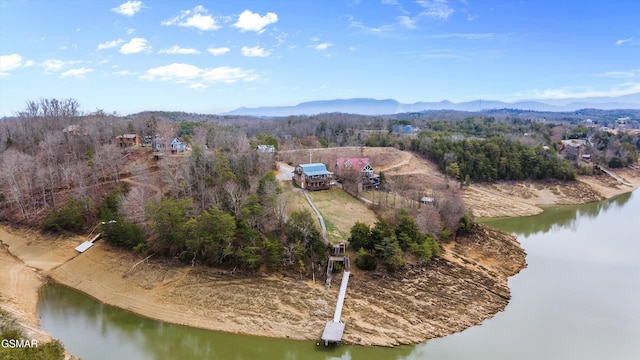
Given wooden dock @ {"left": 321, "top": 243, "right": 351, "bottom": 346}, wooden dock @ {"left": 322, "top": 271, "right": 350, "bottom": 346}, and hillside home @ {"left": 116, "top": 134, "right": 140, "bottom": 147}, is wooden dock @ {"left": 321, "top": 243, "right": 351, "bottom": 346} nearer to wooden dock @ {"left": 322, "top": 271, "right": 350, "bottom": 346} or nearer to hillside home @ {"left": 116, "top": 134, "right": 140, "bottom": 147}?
wooden dock @ {"left": 322, "top": 271, "right": 350, "bottom": 346}

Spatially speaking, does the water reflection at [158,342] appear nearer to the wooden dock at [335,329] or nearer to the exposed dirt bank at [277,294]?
the wooden dock at [335,329]

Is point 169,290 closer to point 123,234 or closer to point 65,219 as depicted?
point 123,234

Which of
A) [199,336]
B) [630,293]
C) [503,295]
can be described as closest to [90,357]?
[199,336]

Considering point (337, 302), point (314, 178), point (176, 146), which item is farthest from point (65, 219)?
point (337, 302)

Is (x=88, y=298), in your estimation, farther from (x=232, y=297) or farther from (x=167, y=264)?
(x=232, y=297)

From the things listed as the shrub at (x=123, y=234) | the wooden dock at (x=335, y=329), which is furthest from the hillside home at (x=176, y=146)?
the wooden dock at (x=335, y=329)

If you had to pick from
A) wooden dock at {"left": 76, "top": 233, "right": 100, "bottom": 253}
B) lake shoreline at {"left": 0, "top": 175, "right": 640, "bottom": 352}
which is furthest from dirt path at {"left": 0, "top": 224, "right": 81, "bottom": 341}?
wooden dock at {"left": 76, "top": 233, "right": 100, "bottom": 253}
